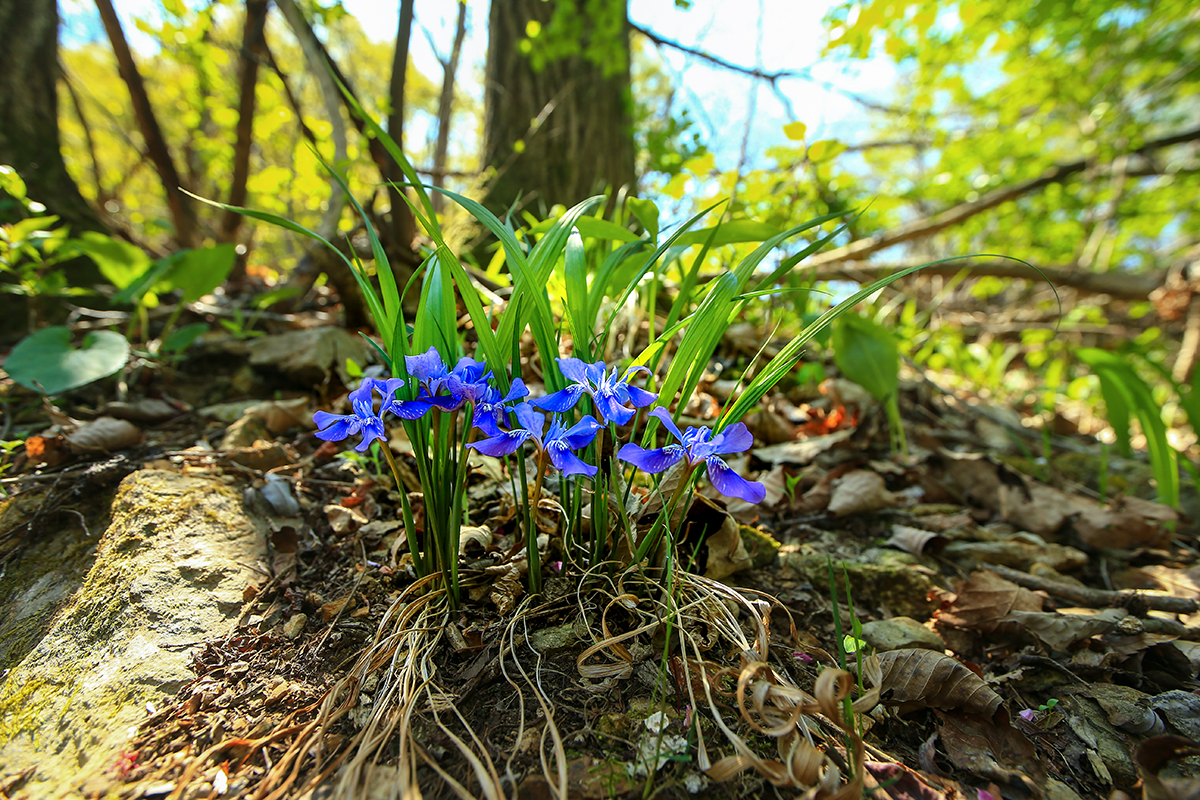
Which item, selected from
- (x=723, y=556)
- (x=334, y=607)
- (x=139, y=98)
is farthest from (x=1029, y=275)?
(x=139, y=98)

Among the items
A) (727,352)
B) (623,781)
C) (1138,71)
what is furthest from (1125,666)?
(1138,71)

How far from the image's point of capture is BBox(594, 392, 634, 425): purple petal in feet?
2.53

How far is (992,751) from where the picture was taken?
91cm

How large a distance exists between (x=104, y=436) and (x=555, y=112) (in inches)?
108

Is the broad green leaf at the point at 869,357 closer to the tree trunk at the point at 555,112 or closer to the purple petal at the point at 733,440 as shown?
the purple petal at the point at 733,440

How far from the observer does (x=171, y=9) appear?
305cm

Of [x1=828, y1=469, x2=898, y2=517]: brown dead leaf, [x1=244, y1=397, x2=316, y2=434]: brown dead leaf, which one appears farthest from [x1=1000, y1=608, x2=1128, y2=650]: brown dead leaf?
[x1=244, y1=397, x2=316, y2=434]: brown dead leaf

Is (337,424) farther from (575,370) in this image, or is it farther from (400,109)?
(400,109)

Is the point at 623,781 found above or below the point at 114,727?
above

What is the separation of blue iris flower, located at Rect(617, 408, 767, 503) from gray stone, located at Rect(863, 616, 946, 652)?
0.62m

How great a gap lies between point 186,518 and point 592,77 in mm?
3274

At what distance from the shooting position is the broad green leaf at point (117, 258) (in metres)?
2.14

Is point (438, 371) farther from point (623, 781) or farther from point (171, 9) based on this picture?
point (171, 9)

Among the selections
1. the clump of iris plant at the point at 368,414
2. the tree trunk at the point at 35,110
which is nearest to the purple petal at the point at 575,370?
the clump of iris plant at the point at 368,414
